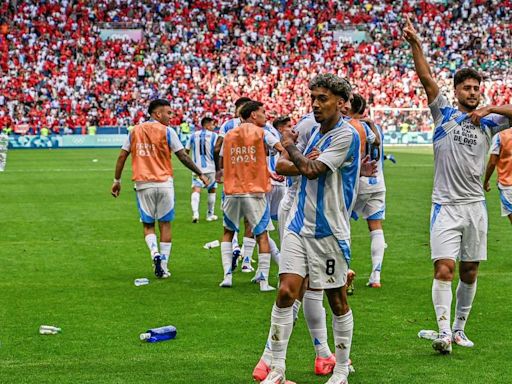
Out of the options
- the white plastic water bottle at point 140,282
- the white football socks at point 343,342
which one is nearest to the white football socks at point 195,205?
the white plastic water bottle at point 140,282

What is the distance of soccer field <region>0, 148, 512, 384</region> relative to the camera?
7258mm

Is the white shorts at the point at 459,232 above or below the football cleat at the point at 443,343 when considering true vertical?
above

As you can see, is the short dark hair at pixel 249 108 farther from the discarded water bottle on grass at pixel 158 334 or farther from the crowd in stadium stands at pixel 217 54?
the crowd in stadium stands at pixel 217 54

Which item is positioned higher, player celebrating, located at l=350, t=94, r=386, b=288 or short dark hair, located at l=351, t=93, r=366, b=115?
short dark hair, located at l=351, t=93, r=366, b=115

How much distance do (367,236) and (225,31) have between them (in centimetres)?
4628

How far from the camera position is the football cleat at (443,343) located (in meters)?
7.62

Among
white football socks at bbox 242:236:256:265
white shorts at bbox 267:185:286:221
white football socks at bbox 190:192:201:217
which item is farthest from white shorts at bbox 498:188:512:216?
white football socks at bbox 190:192:201:217

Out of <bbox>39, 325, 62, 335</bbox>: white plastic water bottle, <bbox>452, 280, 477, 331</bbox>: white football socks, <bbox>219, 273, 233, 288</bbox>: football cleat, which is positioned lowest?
<bbox>219, 273, 233, 288</bbox>: football cleat

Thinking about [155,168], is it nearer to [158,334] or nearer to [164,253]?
[164,253]

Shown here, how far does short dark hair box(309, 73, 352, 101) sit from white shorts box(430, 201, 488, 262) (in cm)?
180

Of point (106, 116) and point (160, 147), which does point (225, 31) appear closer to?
point (106, 116)

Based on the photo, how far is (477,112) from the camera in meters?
7.64

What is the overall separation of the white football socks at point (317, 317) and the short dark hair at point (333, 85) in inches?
58.9

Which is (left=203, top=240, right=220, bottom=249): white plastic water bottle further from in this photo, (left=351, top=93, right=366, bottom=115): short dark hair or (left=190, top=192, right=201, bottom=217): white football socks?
(left=351, top=93, right=366, bottom=115): short dark hair
